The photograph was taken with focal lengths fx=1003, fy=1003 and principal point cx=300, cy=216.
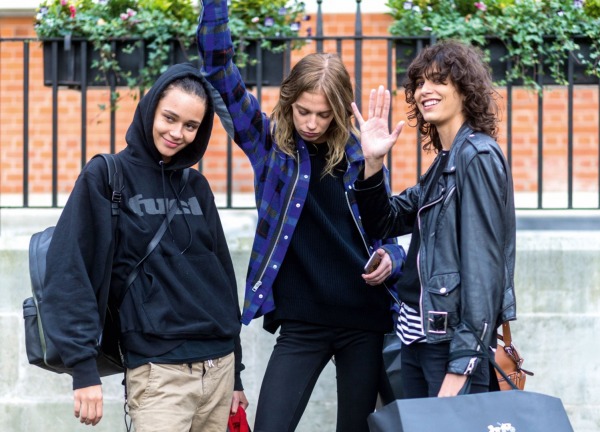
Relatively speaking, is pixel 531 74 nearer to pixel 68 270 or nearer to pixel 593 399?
pixel 593 399

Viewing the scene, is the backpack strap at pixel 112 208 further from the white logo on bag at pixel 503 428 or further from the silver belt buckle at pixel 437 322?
the white logo on bag at pixel 503 428

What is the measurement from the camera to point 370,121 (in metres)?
3.27

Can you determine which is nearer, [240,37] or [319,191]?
[319,191]

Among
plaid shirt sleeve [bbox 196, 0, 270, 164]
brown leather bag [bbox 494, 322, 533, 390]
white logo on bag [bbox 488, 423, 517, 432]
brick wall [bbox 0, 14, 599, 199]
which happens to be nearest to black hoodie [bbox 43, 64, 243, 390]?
plaid shirt sleeve [bbox 196, 0, 270, 164]

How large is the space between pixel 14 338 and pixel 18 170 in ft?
8.69

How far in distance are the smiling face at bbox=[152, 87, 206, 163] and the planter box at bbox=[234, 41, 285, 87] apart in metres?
1.64

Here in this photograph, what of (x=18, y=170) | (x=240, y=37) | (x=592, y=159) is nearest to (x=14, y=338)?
(x=240, y=37)

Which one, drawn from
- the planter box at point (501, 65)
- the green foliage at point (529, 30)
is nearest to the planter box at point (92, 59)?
the planter box at point (501, 65)

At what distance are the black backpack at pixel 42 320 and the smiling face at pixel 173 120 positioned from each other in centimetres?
16

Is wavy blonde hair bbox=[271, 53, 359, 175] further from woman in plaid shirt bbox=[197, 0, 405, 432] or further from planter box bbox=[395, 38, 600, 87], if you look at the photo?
planter box bbox=[395, 38, 600, 87]

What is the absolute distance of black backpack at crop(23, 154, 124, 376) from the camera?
10.00 ft

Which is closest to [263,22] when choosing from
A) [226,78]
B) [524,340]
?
[226,78]

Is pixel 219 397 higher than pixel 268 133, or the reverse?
pixel 268 133

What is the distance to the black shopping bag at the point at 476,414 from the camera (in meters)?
2.64
